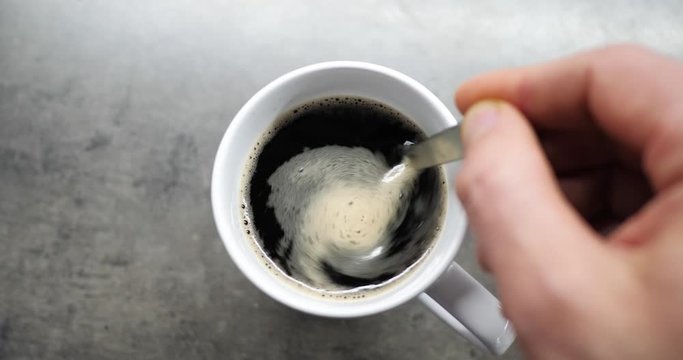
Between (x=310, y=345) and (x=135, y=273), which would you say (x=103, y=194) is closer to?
(x=135, y=273)

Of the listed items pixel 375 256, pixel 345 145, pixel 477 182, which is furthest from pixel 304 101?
pixel 477 182

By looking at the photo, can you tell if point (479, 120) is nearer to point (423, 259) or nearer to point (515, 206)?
point (515, 206)

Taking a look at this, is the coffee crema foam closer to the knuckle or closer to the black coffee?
the black coffee

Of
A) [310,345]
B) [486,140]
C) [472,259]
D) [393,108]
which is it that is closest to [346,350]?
[310,345]

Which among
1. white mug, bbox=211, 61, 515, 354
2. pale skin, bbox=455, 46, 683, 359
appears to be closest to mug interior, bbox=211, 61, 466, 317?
white mug, bbox=211, 61, 515, 354

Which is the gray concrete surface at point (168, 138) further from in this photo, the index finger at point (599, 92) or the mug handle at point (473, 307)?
the index finger at point (599, 92)
